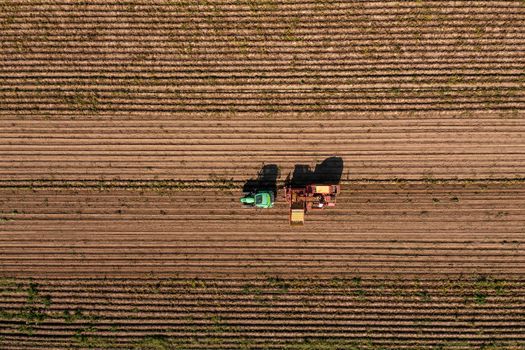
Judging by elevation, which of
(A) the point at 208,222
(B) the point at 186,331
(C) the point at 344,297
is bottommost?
(B) the point at 186,331

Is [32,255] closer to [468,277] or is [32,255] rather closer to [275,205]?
[275,205]

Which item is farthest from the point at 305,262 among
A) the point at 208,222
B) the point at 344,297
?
the point at 208,222

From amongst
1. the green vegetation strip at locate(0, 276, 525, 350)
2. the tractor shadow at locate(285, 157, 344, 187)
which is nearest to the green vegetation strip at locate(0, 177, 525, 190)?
the tractor shadow at locate(285, 157, 344, 187)

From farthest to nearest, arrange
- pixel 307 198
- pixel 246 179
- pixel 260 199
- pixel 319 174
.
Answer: pixel 246 179 < pixel 319 174 < pixel 307 198 < pixel 260 199

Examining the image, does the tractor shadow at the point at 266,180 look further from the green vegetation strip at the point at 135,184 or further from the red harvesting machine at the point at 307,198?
the red harvesting machine at the point at 307,198

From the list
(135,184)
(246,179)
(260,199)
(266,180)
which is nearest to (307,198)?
(266,180)

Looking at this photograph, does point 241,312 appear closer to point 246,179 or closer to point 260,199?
point 260,199
